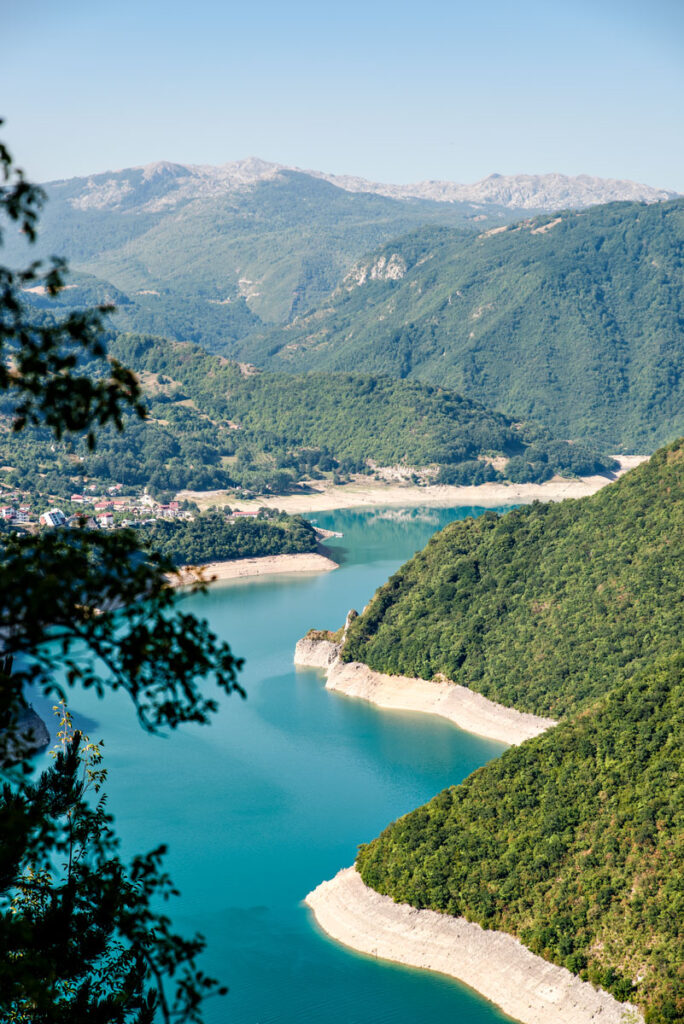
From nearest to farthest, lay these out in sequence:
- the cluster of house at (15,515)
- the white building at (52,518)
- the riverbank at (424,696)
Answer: the riverbank at (424,696) < the white building at (52,518) < the cluster of house at (15,515)

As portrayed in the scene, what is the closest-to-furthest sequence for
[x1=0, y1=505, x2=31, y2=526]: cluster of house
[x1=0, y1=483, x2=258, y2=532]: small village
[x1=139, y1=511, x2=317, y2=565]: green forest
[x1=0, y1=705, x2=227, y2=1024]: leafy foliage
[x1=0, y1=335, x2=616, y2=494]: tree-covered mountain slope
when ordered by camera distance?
[x1=0, y1=705, x2=227, y2=1024]: leafy foliage
[x1=139, y1=511, x2=317, y2=565]: green forest
[x1=0, y1=505, x2=31, y2=526]: cluster of house
[x1=0, y1=483, x2=258, y2=532]: small village
[x1=0, y1=335, x2=616, y2=494]: tree-covered mountain slope

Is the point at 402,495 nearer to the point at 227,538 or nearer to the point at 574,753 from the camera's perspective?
the point at 227,538

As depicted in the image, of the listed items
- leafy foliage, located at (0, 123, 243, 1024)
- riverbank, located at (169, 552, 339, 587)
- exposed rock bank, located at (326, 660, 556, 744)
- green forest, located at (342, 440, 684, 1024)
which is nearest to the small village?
riverbank, located at (169, 552, 339, 587)

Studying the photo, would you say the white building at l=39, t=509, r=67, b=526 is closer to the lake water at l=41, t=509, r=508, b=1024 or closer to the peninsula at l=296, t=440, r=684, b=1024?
the lake water at l=41, t=509, r=508, b=1024

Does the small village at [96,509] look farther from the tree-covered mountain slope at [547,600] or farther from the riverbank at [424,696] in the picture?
the tree-covered mountain slope at [547,600]

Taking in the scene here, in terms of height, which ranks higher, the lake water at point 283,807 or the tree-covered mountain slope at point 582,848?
the tree-covered mountain slope at point 582,848

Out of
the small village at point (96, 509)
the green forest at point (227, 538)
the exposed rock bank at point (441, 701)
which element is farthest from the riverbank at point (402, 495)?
the exposed rock bank at point (441, 701)

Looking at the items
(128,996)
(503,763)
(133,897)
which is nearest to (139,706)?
(133,897)
